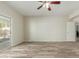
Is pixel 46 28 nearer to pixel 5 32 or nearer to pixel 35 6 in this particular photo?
pixel 5 32

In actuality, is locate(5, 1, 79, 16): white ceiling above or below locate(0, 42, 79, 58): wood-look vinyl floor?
above

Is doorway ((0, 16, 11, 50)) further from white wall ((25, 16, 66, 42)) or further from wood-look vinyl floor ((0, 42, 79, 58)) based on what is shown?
white wall ((25, 16, 66, 42))

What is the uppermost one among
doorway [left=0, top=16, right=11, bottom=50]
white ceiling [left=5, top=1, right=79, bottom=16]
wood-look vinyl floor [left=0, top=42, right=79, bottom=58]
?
white ceiling [left=5, top=1, right=79, bottom=16]

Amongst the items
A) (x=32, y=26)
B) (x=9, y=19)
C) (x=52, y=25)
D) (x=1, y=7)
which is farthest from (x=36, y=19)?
(x=1, y=7)

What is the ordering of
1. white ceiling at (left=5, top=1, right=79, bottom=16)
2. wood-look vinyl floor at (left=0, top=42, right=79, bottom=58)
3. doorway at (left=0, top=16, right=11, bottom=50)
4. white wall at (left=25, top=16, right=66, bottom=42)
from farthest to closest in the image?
1. white wall at (left=25, top=16, right=66, bottom=42)
2. doorway at (left=0, top=16, right=11, bottom=50)
3. white ceiling at (left=5, top=1, right=79, bottom=16)
4. wood-look vinyl floor at (left=0, top=42, right=79, bottom=58)

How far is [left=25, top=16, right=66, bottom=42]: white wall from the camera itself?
1252 centimetres

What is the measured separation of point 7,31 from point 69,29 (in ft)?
20.3

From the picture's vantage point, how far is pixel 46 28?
41.4 ft

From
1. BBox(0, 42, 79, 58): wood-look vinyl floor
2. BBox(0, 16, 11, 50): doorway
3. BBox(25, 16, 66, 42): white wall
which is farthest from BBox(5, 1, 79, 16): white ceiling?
BBox(25, 16, 66, 42): white wall

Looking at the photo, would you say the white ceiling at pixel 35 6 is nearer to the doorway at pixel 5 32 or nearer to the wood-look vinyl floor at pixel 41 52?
the doorway at pixel 5 32

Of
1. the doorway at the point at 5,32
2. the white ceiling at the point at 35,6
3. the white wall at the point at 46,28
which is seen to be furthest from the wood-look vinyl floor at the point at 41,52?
the white wall at the point at 46,28

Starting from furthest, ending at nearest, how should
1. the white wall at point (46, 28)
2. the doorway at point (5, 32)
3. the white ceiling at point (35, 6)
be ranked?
1. the white wall at point (46, 28)
2. the doorway at point (5, 32)
3. the white ceiling at point (35, 6)

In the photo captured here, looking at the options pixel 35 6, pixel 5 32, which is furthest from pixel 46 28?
pixel 35 6

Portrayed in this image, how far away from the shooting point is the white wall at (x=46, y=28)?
12.5 m
